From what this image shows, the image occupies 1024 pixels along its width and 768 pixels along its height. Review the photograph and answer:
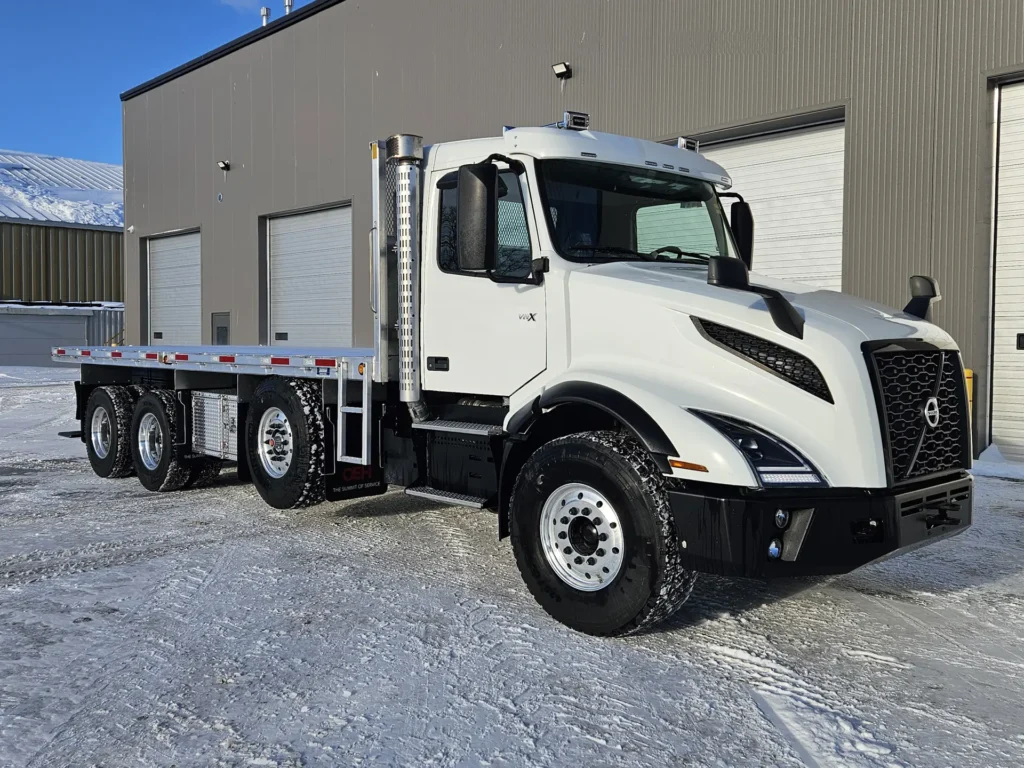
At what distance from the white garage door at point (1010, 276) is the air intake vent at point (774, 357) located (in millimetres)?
8135

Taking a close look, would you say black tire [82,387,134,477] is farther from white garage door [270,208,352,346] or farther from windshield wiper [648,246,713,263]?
white garage door [270,208,352,346]

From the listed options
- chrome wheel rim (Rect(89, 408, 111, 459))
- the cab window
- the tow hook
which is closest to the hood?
the cab window

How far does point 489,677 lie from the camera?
4.16 m

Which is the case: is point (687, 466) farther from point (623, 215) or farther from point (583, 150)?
point (583, 150)

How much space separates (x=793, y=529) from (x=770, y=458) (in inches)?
Result: 13.4

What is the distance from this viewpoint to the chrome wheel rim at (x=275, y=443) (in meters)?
7.45

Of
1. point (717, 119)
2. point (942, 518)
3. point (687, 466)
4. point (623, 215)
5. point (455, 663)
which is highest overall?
point (717, 119)

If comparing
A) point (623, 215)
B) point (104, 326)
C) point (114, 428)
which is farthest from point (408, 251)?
point (104, 326)

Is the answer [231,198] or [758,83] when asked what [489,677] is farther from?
[231,198]

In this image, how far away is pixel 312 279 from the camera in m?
20.7

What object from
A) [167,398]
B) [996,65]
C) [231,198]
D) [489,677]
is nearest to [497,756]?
[489,677]

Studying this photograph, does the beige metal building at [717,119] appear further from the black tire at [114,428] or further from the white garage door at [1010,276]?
the black tire at [114,428]

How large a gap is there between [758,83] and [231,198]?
14.8 meters

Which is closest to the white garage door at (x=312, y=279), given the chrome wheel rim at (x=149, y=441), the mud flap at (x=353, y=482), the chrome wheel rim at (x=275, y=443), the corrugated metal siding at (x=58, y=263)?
the chrome wheel rim at (x=149, y=441)
